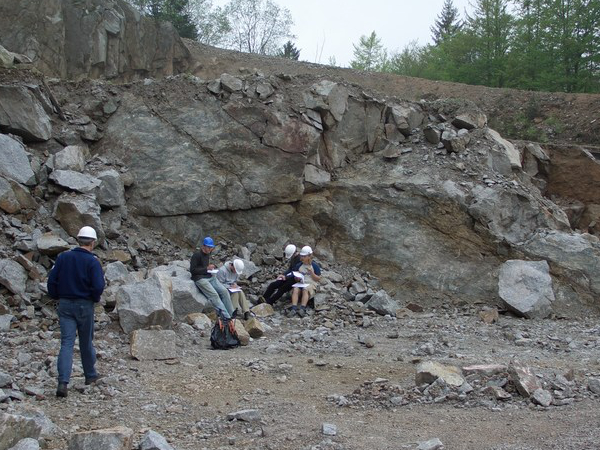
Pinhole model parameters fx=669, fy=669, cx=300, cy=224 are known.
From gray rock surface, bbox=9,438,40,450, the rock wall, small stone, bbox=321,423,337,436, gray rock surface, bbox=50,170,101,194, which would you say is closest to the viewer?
gray rock surface, bbox=9,438,40,450

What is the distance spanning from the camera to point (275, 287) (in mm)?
11203

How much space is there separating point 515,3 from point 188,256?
2364 centimetres

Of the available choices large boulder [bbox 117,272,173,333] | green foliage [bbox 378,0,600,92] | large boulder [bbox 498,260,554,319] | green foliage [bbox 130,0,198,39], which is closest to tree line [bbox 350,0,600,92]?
green foliage [bbox 378,0,600,92]

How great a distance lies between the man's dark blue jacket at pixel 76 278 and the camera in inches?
240

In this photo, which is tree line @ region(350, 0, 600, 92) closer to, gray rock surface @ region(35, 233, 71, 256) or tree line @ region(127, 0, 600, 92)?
tree line @ region(127, 0, 600, 92)

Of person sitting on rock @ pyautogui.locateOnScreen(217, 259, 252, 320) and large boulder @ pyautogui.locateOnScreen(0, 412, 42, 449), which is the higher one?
person sitting on rock @ pyautogui.locateOnScreen(217, 259, 252, 320)

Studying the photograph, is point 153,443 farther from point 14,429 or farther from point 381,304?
point 381,304

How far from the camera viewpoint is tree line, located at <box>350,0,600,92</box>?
2759 centimetres

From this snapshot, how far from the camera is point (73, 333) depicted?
6137mm

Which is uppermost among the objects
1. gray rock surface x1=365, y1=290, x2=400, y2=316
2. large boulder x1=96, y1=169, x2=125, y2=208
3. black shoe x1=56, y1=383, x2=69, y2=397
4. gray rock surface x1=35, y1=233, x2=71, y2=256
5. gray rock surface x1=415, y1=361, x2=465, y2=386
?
large boulder x1=96, y1=169, x2=125, y2=208

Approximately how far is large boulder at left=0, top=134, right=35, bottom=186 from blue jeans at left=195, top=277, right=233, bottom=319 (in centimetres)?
362

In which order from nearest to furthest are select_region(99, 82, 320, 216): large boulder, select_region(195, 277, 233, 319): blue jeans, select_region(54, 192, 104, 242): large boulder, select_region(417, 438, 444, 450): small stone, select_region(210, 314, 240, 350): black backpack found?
select_region(417, 438, 444, 450): small stone < select_region(210, 314, 240, 350): black backpack < select_region(195, 277, 233, 319): blue jeans < select_region(54, 192, 104, 242): large boulder < select_region(99, 82, 320, 216): large boulder

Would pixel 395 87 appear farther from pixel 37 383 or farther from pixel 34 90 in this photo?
pixel 37 383

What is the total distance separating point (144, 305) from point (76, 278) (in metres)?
2.36
